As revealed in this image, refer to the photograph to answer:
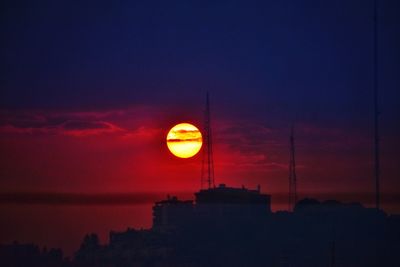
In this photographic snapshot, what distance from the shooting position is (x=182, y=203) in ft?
221

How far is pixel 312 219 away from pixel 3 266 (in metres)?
20.1

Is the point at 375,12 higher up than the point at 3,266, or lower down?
higher up

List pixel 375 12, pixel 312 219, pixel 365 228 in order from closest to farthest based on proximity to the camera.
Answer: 1. pixel 375 12
2. pixel 365 228
3. pixel 312 219

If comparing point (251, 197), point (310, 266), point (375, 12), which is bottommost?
point (310, 266)

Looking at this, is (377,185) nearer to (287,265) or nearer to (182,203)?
(287,265)

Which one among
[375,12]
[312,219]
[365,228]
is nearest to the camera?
[375,12]

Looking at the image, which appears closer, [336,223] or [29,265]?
[29,265]

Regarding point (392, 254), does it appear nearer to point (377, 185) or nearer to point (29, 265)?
point (377, 185)

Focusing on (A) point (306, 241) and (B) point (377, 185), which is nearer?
(B) point (377, 185)

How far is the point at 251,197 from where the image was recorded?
6538cm

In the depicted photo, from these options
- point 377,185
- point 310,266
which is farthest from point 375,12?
point 310,266

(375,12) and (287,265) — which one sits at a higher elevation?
(375,12)

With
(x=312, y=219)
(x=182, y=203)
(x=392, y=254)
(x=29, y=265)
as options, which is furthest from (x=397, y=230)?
(x=29, y=265)

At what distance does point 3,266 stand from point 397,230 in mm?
23162
